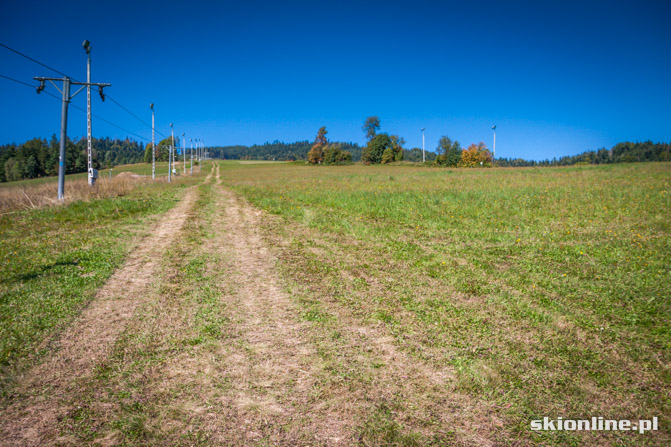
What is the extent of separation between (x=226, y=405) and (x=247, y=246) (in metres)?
6.39

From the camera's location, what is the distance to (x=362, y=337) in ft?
14.3

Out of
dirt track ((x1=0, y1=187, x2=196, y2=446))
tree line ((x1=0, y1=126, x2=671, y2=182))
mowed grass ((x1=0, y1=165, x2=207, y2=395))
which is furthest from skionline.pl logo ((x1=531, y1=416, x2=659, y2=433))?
tree line ((x1=0, y1=126, x2=671, y2=182))

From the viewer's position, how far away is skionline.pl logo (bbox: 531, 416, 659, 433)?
114 inches

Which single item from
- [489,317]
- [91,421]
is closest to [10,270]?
[91,421]

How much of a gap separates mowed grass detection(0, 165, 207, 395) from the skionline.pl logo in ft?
17.1

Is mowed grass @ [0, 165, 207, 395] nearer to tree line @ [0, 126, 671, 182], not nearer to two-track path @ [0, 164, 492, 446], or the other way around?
two-track path @ [0, 164, 492, 446]

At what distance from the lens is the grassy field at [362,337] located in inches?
114

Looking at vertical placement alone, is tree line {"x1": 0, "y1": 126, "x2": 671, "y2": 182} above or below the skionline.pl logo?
above

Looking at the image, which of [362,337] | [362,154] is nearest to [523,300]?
[362,337]

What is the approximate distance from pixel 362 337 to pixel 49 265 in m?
7.34

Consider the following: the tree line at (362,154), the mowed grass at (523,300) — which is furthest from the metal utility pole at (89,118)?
the tree line at (362,154)

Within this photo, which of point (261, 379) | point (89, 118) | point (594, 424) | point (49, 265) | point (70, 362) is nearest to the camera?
point (594, 424)

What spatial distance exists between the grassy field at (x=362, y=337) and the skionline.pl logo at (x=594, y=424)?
0.07 m

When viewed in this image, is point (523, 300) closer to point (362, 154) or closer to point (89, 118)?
point (89, 118)
